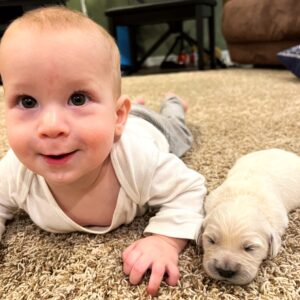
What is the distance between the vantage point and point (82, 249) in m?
0.64

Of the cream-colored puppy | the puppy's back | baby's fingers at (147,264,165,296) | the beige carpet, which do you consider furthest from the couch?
baby's fingers at (147,264,165,296)

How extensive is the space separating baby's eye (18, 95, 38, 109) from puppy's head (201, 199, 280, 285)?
0.29 metres

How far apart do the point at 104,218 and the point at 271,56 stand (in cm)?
221

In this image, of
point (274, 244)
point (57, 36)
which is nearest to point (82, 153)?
point (57, 36)

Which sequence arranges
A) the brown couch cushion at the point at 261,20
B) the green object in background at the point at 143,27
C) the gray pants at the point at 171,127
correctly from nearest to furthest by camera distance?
the gray pants at the point at 171,127 → the brown couch cushion at the point at 261,20 → the green object in background at the point at 143,27

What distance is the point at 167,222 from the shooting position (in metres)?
0.65

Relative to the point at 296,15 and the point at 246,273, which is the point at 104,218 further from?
the point at 296,15

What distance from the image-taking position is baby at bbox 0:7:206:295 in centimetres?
54

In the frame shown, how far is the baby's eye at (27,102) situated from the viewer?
1.80 feet

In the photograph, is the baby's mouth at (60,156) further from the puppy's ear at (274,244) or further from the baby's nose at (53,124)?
the puppy's ear at (274,244)

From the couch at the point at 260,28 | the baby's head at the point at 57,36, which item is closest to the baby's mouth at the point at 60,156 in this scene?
the baby's head at the point at 57,36

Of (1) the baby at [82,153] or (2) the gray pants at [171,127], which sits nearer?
(1) the baby at [82,153]

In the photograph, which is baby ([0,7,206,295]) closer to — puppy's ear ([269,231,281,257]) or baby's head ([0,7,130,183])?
baby's head ([0,7,130,183])

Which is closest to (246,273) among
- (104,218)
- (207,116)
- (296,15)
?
(104,218)
